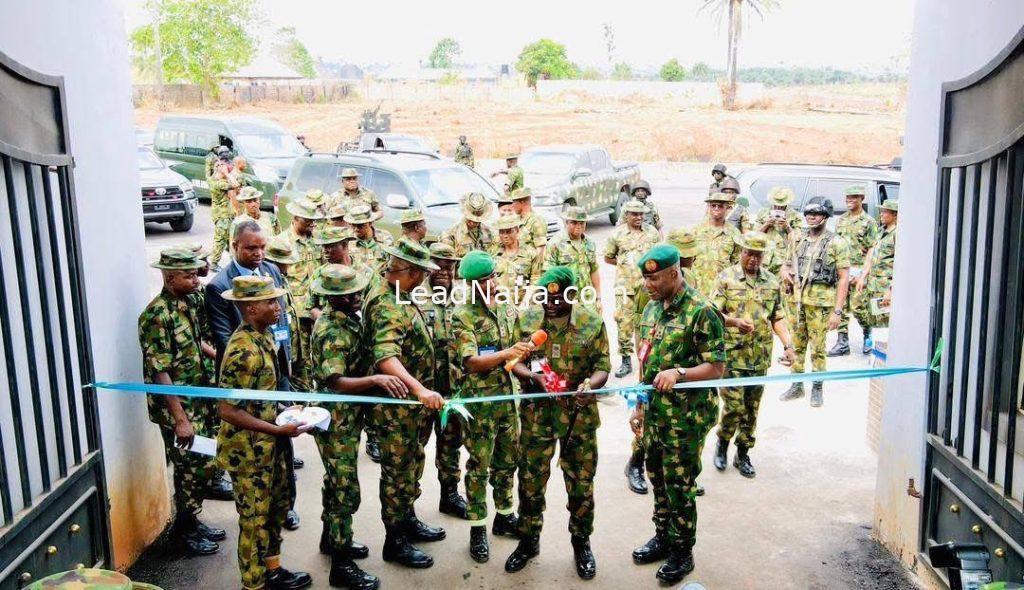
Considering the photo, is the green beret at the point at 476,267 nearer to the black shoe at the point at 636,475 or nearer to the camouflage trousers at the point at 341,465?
the camouflage trousers at the point at 341,465

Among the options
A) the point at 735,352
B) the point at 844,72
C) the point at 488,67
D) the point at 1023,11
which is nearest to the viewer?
the point at 1023,11

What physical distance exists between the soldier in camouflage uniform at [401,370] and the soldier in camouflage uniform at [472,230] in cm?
351

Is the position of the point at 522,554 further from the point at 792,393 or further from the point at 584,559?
the point at 792,393

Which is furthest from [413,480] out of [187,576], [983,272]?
[983,272]

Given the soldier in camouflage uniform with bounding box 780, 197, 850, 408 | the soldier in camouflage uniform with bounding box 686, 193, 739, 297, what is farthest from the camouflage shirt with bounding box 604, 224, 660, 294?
the soldier in camouflage uniform with bounding box 780, 197, 850, 408

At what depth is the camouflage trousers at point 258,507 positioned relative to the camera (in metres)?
4.29

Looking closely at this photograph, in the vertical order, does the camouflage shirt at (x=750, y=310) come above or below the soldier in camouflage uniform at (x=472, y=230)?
below

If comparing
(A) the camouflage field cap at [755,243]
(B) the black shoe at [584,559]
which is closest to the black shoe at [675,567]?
(B) the black shoe at [584,559]

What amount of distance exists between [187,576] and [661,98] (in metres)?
44.5

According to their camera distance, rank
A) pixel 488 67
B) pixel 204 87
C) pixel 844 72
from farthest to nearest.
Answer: pixel 844 72 → pixel 488 67 → pixel 204 87

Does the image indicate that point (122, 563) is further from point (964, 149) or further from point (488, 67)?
point (488, 67)

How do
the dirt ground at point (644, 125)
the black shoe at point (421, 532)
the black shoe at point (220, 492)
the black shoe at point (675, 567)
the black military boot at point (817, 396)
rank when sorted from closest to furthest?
the black shoe at point (675, 567)
the black shoe at point (421, 532)
the black shoe at point (220, 492)
the black military boot at point (817, 396)
the dirt ground at point (644, 125)

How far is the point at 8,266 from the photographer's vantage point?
3.71 metres

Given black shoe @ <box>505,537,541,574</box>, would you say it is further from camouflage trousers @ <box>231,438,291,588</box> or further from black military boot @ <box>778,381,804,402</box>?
black military boot @ <box>778,381,804,402</box>
